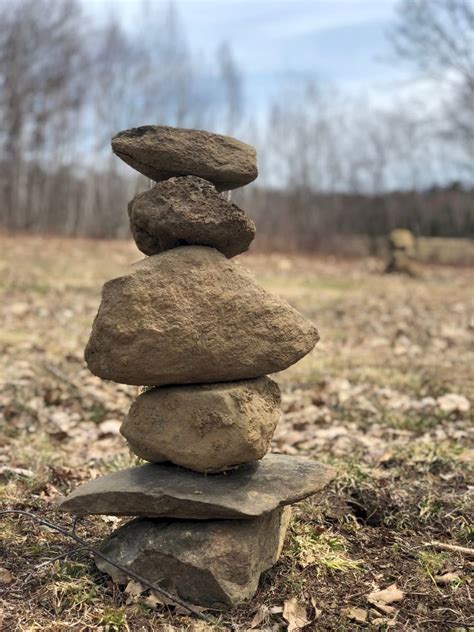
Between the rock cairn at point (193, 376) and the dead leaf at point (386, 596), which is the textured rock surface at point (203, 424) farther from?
the dead leaf at point (386, 596)

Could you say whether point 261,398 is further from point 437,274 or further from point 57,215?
point 57,215

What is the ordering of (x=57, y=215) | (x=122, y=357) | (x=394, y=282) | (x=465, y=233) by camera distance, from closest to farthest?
(x=122, y=357) → (x=394, y=282) → (x=57, y=215) → (x=465, y=233)

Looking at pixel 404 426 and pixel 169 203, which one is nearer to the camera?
pixel 169 203

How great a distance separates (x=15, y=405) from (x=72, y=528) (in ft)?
8.59

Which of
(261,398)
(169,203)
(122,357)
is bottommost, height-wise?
(261,398)

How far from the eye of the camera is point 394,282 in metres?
17.3

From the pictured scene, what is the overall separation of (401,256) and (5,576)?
17642 millimetres

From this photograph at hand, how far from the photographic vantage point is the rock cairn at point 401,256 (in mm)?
19283

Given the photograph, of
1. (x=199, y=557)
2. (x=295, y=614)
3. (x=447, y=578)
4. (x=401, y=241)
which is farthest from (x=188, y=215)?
(x=401, y=241)

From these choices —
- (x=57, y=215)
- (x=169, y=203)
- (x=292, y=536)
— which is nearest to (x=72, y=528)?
(x=292, y=536)

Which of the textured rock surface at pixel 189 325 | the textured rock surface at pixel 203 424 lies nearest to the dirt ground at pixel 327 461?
the textured rock surface at pixel 203 424

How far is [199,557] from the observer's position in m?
2.92

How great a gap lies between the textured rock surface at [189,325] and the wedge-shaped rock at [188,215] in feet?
0.30

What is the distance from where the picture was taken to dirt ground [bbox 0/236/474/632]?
2889mm
